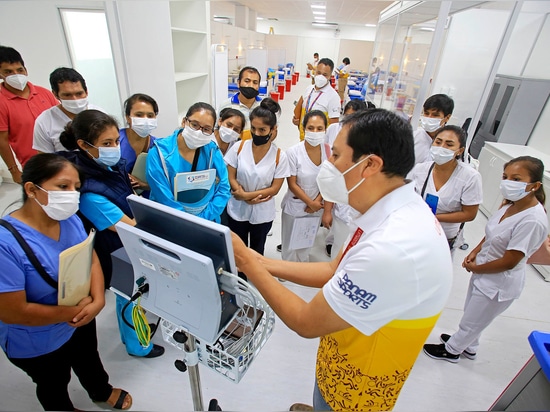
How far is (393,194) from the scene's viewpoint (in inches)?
30.6

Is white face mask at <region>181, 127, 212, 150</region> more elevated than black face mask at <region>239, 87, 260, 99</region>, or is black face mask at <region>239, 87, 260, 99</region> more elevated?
black face mask at <region>239, 87, 260, 99</region>

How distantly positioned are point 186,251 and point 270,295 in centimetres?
30

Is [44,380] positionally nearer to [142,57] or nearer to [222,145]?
[222,145]

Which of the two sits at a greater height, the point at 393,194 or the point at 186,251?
the point at 393,194

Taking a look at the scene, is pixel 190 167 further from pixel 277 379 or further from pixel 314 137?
pixel 277 379

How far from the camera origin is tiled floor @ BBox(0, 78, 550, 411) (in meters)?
1.61

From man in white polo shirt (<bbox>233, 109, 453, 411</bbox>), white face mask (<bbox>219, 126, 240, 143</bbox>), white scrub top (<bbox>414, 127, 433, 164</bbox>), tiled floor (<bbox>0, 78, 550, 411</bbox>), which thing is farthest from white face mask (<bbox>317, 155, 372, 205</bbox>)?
white scrub top (<bbox>414, 127, 433, 164</bbox>)

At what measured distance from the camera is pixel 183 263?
0.69 m

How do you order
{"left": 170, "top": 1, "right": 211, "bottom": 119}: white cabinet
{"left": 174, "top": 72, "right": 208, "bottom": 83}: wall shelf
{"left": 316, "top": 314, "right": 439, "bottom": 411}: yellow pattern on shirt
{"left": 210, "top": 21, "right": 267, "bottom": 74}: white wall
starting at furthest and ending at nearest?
1. {"left": 210, "top": 21, "right": 267, "bottom": 74}: white wall
2. {"left": 170, "top": 1, "right": 211, "bottom": 119}: white cabinet
3. {"left": 174, "top": 72, "right": 208, "bottom": 83}: wall shelf
4. {"left": 316, "top": 314, "right": 439, "bottom": 411}: yellow pattern on shirt

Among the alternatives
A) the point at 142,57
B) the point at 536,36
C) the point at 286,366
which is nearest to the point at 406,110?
the point at 536,36

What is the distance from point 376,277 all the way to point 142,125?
1.84m

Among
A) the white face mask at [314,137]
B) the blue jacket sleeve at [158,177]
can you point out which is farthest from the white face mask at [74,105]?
the white face mask at [314,137]

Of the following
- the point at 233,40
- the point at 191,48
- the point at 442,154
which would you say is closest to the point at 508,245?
the point at 442,154

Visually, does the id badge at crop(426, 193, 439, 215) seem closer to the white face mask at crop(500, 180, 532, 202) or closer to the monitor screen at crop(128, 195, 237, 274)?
the white face mask at crop(500, 180, 532, 202)
